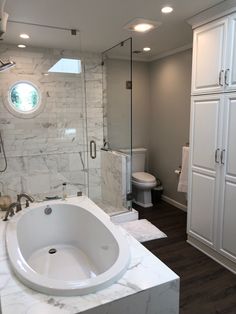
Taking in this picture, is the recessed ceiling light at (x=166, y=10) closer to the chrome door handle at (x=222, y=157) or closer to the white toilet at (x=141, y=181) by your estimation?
the chrome door handle at (x=222, y=157)

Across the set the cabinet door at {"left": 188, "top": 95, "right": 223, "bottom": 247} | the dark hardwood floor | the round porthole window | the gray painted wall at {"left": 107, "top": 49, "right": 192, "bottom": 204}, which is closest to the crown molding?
the cabinet door at {"left": 188, "top": 95, "right": 223, "bottom": 247}

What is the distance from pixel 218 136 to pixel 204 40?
94 cm

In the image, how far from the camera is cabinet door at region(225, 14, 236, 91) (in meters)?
2.13

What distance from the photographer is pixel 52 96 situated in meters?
3.62

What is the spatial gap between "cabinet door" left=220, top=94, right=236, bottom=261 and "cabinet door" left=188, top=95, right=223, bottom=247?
0.08 metres

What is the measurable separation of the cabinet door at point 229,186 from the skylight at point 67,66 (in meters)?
2.31

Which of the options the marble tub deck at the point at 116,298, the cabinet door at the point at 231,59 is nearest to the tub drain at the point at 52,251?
the marble tub deck at the point at 116,298

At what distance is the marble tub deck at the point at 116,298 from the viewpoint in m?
1.30

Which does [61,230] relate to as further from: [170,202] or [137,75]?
[137,75]

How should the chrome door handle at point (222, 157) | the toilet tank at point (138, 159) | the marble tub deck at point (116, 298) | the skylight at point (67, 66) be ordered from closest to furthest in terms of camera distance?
the marble tub deck at point (116, 298)
the chrome door handle at point (222, 157)
the skylight at point (67, 66)
the toilet tank at point (138, 159)

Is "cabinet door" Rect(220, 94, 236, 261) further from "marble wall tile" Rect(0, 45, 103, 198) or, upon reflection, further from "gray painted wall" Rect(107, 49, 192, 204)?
"marble wall tile" Rect(0, 45, 103, 198)

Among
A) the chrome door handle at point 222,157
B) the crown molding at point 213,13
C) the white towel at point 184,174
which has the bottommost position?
the white towel at point 184,174

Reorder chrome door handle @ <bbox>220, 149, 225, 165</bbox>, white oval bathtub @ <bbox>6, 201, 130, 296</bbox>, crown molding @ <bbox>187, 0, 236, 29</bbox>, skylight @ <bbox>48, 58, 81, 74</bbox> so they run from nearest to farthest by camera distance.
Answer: white oval bathtub @ <bbox>6, 201, 130, 296</bbox>, crown molding @ <bbox>187, 0, 236, 29</bbox>, chrome door handle @ <bbox>220, 149, 225, 165</bbox>, skylight @ <bbox>48, 58, 81, 74</bbox>

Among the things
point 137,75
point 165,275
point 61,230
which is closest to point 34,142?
point 61,230
